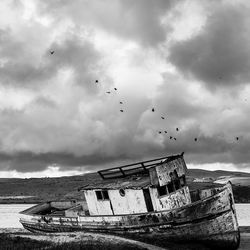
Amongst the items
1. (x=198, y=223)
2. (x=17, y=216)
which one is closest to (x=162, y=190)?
(x=198, y=223)

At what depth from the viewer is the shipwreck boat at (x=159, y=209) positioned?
72.5 ft

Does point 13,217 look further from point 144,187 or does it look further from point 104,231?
point 144,187

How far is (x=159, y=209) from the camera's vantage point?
23094mm

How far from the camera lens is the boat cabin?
23.2m

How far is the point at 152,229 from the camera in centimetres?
2281

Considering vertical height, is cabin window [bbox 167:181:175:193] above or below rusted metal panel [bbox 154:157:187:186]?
below

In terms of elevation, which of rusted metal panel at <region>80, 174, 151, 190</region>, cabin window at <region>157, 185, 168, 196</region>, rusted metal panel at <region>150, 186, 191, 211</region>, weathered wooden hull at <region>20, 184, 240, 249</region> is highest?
rusted metal panel at <region>80, 174, 151, 190</region>

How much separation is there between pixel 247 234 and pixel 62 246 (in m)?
13.8

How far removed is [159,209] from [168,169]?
245 cm

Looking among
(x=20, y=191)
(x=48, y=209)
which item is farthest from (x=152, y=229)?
(x=20, y=191)

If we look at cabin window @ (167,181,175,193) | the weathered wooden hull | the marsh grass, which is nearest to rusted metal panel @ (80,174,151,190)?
cabin window @ (167,181,175,193)

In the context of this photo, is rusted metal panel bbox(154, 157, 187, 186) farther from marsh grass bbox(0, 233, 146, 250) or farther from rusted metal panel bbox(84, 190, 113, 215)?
marsh grass bbox(0, 233, 146, 250)

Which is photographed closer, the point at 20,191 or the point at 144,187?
the point at 144,187

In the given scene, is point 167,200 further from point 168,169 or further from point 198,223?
point 198,223
